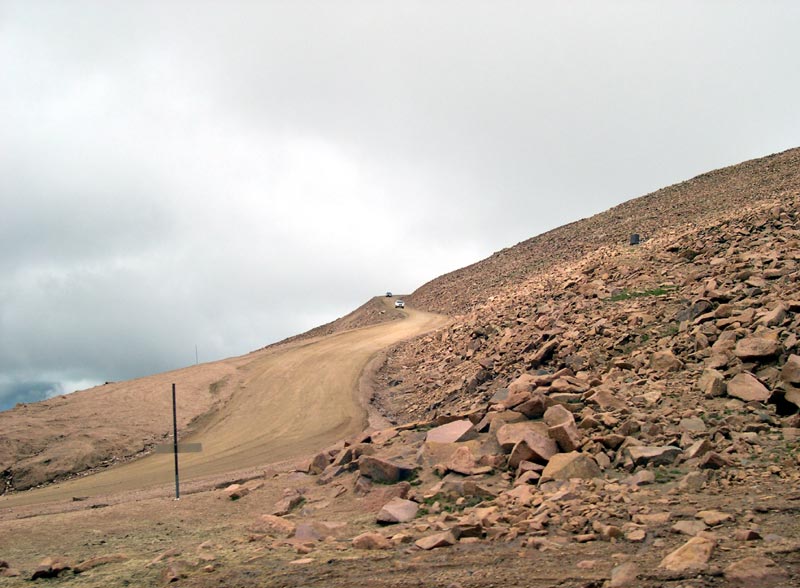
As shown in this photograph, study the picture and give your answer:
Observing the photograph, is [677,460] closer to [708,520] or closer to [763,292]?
[708,520]

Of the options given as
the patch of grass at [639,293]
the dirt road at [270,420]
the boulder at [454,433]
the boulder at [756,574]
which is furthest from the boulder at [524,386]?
the boulder at [756,574]

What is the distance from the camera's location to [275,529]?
1107 cm

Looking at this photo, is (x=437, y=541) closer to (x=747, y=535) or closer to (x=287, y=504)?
(x=747, y=535)

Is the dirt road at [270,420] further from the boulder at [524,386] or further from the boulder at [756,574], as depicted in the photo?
the boulder at [756,574]

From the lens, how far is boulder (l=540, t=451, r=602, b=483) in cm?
1070

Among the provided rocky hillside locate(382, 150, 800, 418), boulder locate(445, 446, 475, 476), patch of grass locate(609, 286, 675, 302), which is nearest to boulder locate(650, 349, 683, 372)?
rocky hillside locate(382, 150, 800, 418)

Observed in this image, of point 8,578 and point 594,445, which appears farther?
point 594,445

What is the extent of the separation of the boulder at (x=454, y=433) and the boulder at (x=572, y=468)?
2.85m

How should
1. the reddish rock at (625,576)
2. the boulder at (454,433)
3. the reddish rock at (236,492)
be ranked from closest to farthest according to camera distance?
the reddish rock at (625,576) < the boulder at (454,433) < the reddish rock at (236,492)

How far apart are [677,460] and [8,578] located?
1048cm

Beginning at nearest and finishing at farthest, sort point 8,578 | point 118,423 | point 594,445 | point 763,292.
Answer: point 8,578
point 594,445
point 763,292
point 118,423

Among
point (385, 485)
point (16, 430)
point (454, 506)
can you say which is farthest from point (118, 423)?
point (454, 506)

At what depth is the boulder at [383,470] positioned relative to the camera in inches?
514

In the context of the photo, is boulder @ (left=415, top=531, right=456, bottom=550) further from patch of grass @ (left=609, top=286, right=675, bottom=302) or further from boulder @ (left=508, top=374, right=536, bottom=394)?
patch of grass @ (left=609, top=286, right=675, bottom=302)
